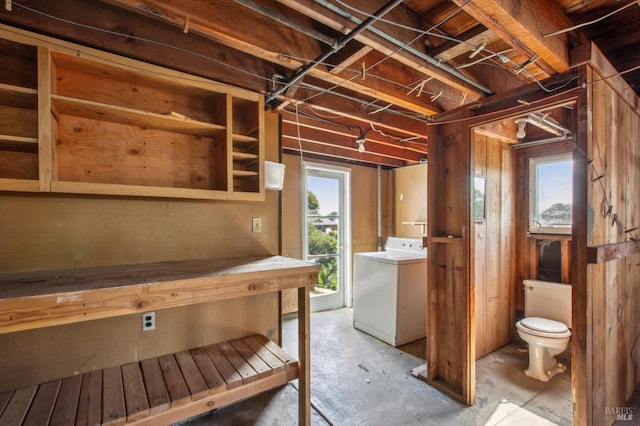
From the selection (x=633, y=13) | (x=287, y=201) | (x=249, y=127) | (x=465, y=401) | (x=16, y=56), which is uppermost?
(x=633, y=13)

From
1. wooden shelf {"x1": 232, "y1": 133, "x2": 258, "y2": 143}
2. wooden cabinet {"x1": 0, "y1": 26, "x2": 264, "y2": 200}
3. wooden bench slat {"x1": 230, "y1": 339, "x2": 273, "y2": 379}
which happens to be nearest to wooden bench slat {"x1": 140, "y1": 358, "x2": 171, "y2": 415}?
wooden bench slat {"x1": 230, "y1": 339, "x2": 273, "y2": 379}

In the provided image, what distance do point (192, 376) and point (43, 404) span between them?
0.59m

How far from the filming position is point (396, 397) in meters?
2.13

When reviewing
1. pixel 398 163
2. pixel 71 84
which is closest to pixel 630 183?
pixel 398 163

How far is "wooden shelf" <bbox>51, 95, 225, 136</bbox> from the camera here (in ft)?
4.66

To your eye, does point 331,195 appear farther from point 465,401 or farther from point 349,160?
point 465,401

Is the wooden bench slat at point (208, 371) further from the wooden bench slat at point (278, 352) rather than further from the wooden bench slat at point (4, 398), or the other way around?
the wooden bench slat at point (4, 398)

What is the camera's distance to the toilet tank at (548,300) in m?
2.63

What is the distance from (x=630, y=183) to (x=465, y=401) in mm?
1951

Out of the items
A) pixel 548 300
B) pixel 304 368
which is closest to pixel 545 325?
pixel 548 300

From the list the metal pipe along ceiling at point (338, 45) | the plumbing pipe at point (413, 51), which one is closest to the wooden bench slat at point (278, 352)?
the metal pipe along ceiling at point (338, 45)

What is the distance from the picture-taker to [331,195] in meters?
4.19

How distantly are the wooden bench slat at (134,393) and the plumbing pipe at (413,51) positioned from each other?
1.86 m

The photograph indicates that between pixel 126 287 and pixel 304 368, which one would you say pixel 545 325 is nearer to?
pixel 304 368
